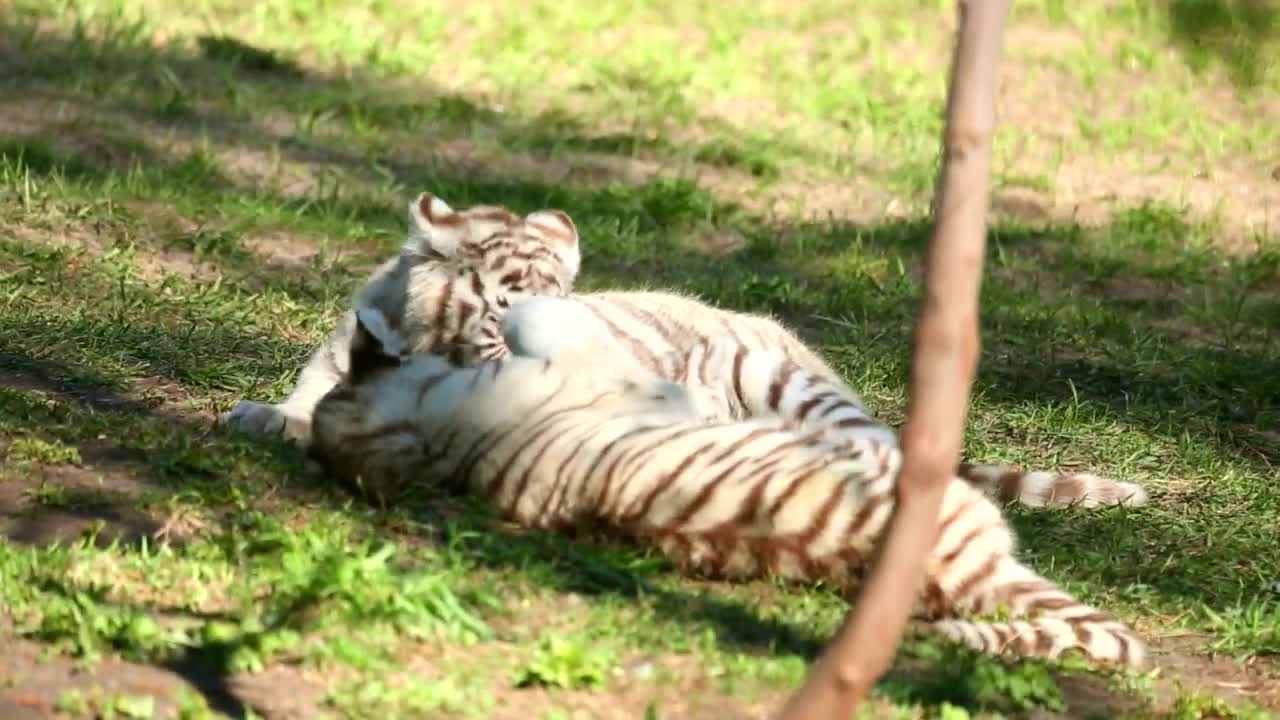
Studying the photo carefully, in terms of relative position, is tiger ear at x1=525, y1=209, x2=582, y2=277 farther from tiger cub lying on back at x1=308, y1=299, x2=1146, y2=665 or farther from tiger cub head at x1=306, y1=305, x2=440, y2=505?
tiger cub head at x1=306, y1=305, x2=440, y2=505

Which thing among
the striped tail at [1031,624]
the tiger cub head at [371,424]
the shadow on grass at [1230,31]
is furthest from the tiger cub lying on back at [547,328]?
the shadow on grass at [1230,31]

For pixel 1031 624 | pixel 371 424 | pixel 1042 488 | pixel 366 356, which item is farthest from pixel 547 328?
pixel 1031 624

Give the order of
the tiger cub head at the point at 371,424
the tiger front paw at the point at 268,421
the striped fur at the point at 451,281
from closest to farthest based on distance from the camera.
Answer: the tiger cub head at the point at 371,424
the tiger front paw at the point at 268,421
the striped fur at the point at 451,281

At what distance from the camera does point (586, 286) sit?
8.33m

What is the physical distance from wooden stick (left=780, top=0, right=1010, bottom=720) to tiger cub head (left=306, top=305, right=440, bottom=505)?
1.98m

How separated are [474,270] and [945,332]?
313 cm

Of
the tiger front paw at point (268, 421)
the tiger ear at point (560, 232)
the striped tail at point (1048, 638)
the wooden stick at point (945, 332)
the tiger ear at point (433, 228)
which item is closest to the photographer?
the wooden stick at point (945, 332)

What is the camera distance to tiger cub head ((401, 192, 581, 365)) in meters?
6.23

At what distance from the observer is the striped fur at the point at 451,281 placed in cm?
620

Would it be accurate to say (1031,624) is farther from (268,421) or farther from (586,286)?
(586,286)

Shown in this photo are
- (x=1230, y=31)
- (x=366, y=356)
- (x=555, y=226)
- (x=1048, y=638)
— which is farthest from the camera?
(x=555, y=226)

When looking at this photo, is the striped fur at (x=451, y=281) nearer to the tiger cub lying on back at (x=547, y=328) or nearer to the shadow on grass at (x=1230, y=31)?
the tiger cub lying on back at (x=547, y=328)

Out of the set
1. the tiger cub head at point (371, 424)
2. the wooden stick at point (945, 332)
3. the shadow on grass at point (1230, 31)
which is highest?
the shadow on grass at point (1230, 31)

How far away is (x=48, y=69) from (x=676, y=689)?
23.2 ft
